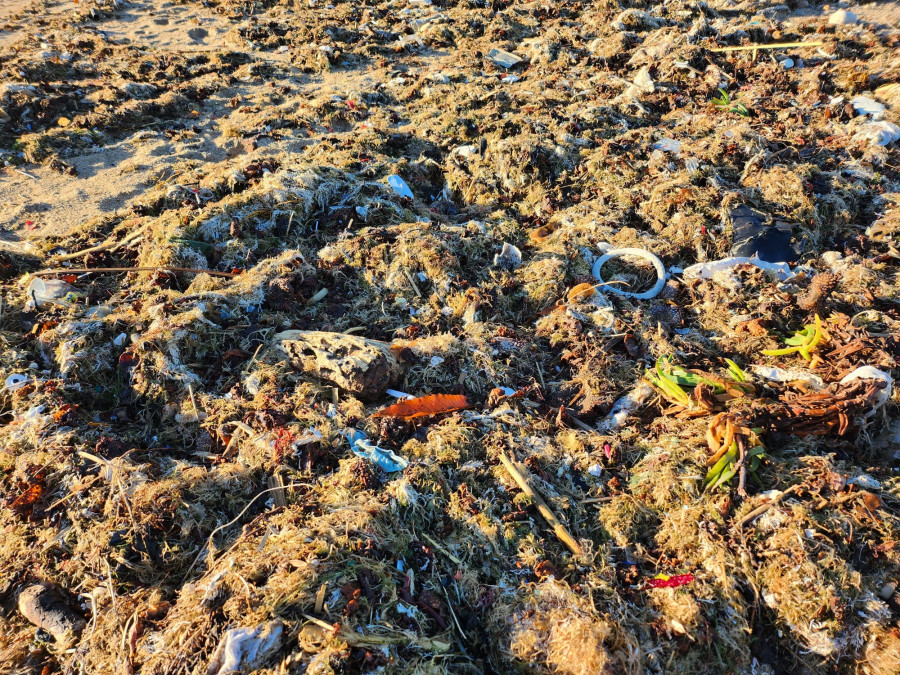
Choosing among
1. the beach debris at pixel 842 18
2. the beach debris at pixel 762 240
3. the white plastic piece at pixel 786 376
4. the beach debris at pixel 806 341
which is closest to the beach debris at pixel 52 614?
the white plastic piece at pixel 786 376

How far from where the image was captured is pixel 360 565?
2.37 m

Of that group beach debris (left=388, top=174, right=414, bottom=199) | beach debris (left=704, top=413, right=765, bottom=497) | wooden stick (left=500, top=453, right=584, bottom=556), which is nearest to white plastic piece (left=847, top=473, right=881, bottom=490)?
beach debris (left=704, top=413, right=765, bottom=497)

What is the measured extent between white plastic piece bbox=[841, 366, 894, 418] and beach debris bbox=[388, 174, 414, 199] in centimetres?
417

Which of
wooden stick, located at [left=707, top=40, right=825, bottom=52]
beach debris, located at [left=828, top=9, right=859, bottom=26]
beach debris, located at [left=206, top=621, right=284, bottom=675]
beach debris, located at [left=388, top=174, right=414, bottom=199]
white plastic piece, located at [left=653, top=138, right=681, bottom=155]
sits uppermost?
beach debris, located at [left=828, top=9, right=859, bottom=26]

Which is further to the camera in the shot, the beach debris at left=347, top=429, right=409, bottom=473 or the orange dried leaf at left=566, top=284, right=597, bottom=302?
the orange dried leaf at left=566, top=284, right=597, bottom=302

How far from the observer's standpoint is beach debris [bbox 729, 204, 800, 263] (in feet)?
13.9

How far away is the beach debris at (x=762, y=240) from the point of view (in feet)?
13.9

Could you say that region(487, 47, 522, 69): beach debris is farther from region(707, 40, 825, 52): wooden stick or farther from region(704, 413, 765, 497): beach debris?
region(704, 413, 765, 497): beach debris

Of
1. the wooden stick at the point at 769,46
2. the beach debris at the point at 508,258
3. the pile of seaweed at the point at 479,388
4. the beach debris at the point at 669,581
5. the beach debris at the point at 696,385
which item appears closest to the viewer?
the pile of seaweed at the point at 479,388

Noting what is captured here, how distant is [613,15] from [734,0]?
79.9 inches

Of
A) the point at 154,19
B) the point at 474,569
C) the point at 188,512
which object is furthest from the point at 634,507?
the point at 154,19

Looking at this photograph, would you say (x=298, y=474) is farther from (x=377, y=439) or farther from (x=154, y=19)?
(x=154, y=19)

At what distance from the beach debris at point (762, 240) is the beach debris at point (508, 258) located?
194 centimetres

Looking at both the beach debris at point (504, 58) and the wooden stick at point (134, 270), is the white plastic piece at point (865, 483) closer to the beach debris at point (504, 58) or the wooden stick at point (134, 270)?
the wooden stick at point (134, 270)
